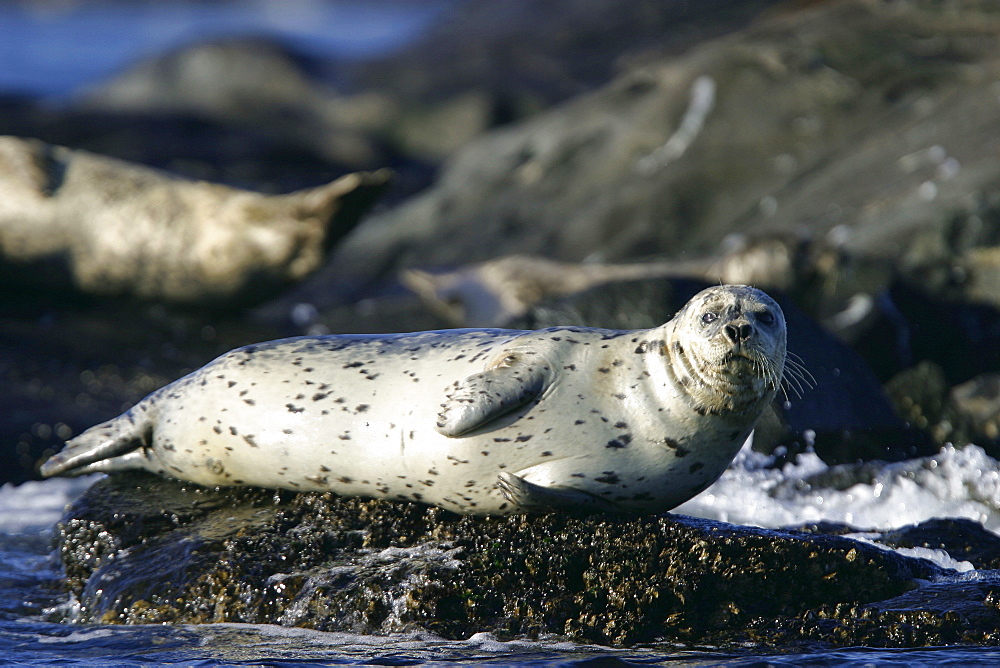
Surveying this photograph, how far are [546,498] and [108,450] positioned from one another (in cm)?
A: 217

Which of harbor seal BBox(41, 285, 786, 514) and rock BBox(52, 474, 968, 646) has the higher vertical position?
harbor seal BBox(41, 285, 786, 514)

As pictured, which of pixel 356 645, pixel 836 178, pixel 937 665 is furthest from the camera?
pixel 836 178

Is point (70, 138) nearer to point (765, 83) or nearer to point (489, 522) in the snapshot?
point (765, 83)

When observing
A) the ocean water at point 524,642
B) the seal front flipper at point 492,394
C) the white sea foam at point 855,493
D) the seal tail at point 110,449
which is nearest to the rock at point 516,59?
the white sea foam at point 855,493

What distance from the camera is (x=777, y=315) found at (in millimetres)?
4504

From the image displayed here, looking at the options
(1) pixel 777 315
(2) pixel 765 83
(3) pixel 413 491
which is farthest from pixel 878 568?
(2) pixel 765 83

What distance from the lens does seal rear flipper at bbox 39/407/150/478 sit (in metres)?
5.32

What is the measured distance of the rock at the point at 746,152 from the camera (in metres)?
10.3

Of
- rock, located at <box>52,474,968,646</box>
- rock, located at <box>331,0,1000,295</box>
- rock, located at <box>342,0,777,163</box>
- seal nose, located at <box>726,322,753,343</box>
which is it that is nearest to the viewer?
rock, located at <box>52,474,968,646</box>

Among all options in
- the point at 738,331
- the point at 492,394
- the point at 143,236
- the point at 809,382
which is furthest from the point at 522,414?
the point at 143,236

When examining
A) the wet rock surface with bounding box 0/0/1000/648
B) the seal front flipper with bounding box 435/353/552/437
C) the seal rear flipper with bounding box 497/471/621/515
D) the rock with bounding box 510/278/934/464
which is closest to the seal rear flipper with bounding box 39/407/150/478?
the wet rock surface with bounding box 0/0/1000/648

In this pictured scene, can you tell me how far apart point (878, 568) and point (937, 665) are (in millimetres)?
698

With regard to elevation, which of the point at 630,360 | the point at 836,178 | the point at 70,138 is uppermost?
the point at 70,138

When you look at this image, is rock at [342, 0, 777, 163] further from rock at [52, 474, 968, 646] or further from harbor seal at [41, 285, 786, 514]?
rock at [52, 474, 968, 646]
